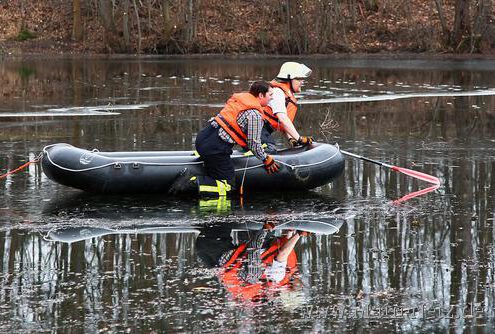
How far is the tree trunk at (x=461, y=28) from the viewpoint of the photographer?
3559 cm

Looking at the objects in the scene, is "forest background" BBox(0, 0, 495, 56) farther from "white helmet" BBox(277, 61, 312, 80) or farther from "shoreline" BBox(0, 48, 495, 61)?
"white helmet" BBox(277, 61, 312, 80)

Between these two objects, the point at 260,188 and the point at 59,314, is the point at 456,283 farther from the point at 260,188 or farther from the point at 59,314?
the point at 260,188

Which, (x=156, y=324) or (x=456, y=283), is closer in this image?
(x=156, y=324)

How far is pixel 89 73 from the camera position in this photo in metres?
29.2

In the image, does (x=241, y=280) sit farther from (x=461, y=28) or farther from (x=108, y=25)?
(x=108, y=25)

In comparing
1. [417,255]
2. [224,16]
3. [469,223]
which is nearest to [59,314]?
[417,255]

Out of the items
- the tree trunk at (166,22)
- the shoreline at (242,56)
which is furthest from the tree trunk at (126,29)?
the tree trunk at (166,22)

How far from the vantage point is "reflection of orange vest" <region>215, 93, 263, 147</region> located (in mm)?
10344

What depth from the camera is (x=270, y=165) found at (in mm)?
10469

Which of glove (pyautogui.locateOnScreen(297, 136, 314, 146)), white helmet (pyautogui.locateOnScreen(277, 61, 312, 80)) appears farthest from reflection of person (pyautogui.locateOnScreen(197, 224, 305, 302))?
white helmet (pyautogui.locateOnScreen(277, 61, 312, 80))

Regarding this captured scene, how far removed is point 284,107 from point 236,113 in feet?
3.30

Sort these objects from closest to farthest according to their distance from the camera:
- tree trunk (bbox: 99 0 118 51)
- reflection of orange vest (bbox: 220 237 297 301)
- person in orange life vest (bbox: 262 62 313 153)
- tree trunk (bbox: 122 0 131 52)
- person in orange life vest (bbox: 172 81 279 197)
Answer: reflection of orange vest (bbox: 220 237 297 301)
person in orange life vest (bbox: 172 81 279 197)
person in orange life vest (bbox: 262 62 313 153)
tree trunk (bbox: 122 0 131 52)
tree trunk (bbox: 99 0 118 51)

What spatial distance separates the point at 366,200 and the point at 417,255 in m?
2.41

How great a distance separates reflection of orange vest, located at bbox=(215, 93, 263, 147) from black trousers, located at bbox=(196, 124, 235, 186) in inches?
4.4
